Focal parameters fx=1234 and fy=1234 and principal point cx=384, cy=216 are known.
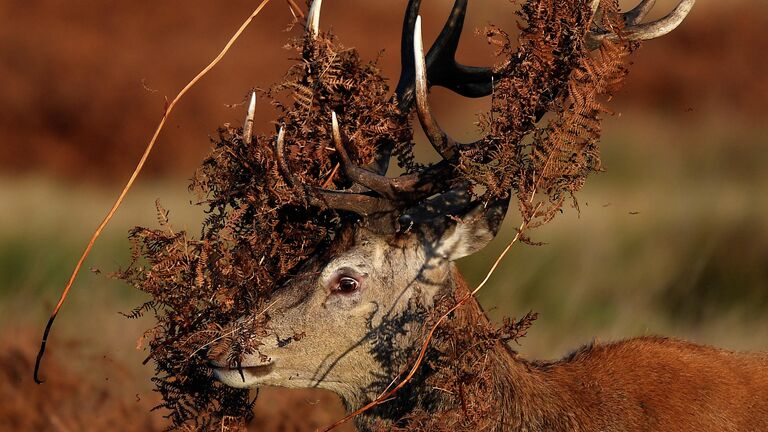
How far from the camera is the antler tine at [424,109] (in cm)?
447

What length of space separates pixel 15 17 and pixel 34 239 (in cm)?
1134

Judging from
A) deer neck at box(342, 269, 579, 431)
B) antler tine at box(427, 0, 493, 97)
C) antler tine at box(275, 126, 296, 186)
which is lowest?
deer neck at box(342, 269, 579, 431)

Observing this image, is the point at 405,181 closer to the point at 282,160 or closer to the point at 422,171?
the point at 422,171

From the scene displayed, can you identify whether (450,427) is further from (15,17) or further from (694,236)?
(15,17)

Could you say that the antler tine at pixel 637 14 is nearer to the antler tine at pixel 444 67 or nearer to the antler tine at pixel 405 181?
the antler tine at pixel 444 67

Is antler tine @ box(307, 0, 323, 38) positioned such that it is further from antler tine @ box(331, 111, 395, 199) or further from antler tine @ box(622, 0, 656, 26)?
antler tine @ box(622, 0, 656, 26)

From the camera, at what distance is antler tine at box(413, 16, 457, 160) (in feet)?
14.7

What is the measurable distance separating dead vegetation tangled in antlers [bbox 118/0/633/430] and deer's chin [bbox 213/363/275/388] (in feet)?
0.35

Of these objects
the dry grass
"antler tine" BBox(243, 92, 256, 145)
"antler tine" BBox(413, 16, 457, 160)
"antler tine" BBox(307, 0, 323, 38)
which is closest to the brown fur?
"antler tine" BBox(413, 16, 457, 160)

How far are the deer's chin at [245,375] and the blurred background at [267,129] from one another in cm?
63

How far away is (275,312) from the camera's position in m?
4.76

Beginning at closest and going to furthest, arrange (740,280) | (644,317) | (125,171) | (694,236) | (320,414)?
(320,414) → (644,317) → (740,280) → (694,236) → (125,171)

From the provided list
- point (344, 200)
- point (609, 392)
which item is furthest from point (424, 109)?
point (609, 392)


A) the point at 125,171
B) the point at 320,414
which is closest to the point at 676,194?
the point at 320,414
